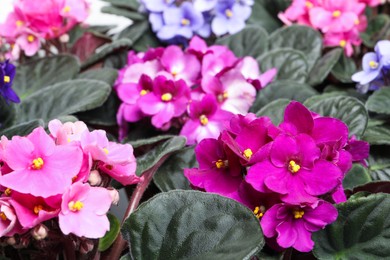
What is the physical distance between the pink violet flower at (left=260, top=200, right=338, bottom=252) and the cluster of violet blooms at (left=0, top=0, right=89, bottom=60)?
0.67 meters

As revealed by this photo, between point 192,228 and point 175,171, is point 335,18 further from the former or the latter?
point 192,228

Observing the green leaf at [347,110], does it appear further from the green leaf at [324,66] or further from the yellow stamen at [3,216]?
the yellow stamen at [3,216]

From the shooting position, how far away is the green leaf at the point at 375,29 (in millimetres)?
1307

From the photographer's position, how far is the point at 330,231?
0.75 meters

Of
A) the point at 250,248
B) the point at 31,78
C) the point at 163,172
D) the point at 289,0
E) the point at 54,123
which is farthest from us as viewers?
the point at 289,0

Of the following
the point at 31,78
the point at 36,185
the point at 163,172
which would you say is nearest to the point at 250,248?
the point at 36,185

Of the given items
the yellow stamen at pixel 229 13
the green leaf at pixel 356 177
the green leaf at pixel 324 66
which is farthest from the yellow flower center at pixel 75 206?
the yellow stamen at pixel 229 13

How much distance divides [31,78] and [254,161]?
642mm

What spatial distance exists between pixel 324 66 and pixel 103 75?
1.25 feet

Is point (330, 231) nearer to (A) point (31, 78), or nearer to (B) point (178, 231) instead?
(B) point (178, 231)

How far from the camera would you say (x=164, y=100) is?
3.42ft

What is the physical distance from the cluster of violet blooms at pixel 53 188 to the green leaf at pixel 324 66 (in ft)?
1.79

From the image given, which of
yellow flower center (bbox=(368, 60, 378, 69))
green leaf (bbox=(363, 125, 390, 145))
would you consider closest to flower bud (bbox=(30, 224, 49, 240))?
green leaf (bbox=(363, 125, 390, 145))

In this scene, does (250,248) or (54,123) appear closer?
(250,248)
